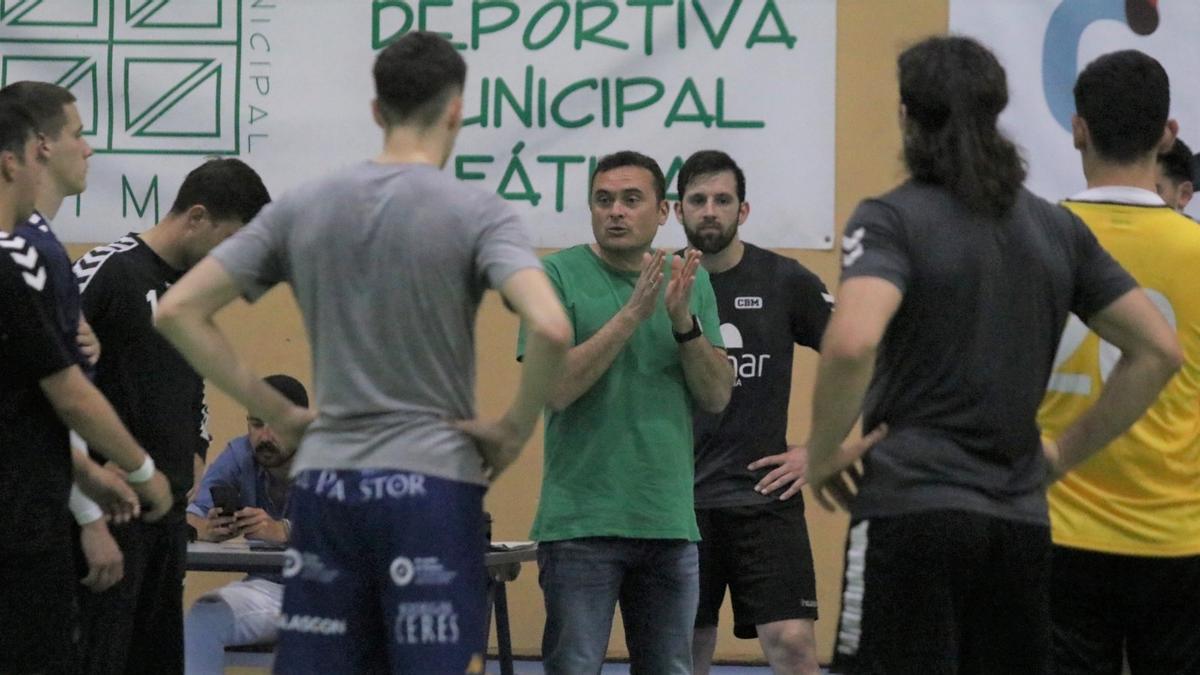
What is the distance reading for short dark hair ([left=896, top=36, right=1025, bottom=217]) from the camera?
2.88 meters

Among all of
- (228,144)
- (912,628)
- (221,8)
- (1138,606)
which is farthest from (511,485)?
(912,628)

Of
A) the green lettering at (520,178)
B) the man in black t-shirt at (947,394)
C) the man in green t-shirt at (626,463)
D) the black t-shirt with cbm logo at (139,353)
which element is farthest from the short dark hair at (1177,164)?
the green lettering at (520,178)

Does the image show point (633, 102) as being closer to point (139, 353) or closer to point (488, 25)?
point (488, 25)

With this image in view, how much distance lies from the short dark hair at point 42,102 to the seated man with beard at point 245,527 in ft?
5.59

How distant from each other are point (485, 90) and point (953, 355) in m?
4.61

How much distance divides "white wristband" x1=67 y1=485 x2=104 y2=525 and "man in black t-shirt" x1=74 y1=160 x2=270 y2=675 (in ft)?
1.26

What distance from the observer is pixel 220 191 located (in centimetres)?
469

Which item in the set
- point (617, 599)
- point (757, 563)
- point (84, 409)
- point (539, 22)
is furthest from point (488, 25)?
point (84, 409)

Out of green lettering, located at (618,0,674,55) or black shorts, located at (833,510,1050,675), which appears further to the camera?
green lettering, located at (618,0,674,55)

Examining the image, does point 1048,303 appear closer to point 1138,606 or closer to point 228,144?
point 1138,606

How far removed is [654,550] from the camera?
4.51 metres

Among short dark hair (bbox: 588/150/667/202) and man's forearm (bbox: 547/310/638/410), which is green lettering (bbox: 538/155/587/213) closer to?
short dark hair (bbox: 588/150/667/202)

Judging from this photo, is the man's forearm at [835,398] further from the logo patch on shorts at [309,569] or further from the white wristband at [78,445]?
the white wristband at [78,445]

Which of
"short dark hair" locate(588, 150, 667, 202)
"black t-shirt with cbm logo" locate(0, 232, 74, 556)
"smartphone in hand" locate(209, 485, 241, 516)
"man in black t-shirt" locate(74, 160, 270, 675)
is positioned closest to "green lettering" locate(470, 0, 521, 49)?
"smartphone in hand" locate(209, 485, 241, 516)
